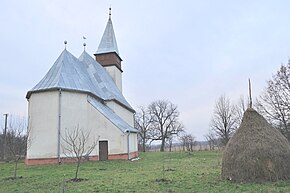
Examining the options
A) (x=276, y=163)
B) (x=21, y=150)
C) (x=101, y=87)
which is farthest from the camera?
(x=101, y=87)

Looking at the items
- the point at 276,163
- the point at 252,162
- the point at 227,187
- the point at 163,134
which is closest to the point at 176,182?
the point at 227,187

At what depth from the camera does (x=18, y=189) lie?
1088 centimetres

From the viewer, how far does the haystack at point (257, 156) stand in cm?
1063

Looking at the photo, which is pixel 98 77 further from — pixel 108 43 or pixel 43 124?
pixel 43 124

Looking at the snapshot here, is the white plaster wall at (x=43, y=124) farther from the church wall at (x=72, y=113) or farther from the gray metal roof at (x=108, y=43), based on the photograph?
the gray metal roof at (x=108, y=43)

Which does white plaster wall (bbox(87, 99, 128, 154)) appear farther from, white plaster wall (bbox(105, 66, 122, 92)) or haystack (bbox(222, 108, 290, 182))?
haystack (bbox(222, 108, 290, 182))

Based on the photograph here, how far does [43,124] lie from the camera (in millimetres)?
23781

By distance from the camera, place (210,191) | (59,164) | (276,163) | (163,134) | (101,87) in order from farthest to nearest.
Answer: (163,134), (101,87), (59,164), (276,163), (210,191)

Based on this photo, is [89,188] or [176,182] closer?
[89,188]

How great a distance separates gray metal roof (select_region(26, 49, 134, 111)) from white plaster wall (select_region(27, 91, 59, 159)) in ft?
2.99

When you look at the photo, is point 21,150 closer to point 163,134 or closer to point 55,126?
point 55,126

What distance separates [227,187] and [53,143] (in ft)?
56.9

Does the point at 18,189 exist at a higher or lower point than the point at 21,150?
lower

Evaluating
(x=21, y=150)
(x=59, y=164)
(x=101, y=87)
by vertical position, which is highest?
(x=101, y=87)
